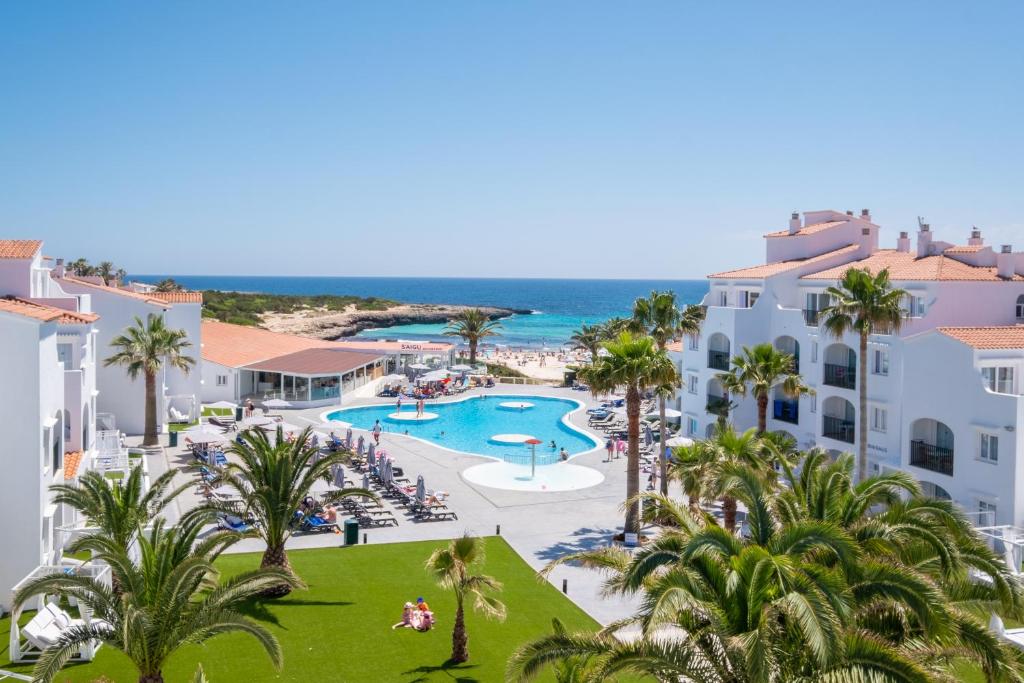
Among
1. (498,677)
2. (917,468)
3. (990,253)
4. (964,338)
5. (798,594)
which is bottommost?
(498,677)

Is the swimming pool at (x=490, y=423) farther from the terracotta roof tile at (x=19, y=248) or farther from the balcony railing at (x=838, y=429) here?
the terracotta roof tile at (x=19, y=248)

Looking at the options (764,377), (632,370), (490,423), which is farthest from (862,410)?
(490,423)

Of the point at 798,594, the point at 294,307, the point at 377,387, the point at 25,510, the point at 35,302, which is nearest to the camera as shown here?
the point at 798,594

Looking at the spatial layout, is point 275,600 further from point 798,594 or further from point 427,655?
point 798,594

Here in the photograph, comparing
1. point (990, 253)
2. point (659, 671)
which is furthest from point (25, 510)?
point (990, 253)

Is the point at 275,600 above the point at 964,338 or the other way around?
the other way around

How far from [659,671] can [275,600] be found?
12125mm

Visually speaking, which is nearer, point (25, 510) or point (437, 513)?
point (25, 510)

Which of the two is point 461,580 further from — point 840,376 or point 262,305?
point 262,305

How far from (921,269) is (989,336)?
5615mm

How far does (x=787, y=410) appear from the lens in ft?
117

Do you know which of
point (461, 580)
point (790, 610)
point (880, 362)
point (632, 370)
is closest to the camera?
point (790, 610)

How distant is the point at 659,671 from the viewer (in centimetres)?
1024

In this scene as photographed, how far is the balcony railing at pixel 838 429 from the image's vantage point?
3184 cm
